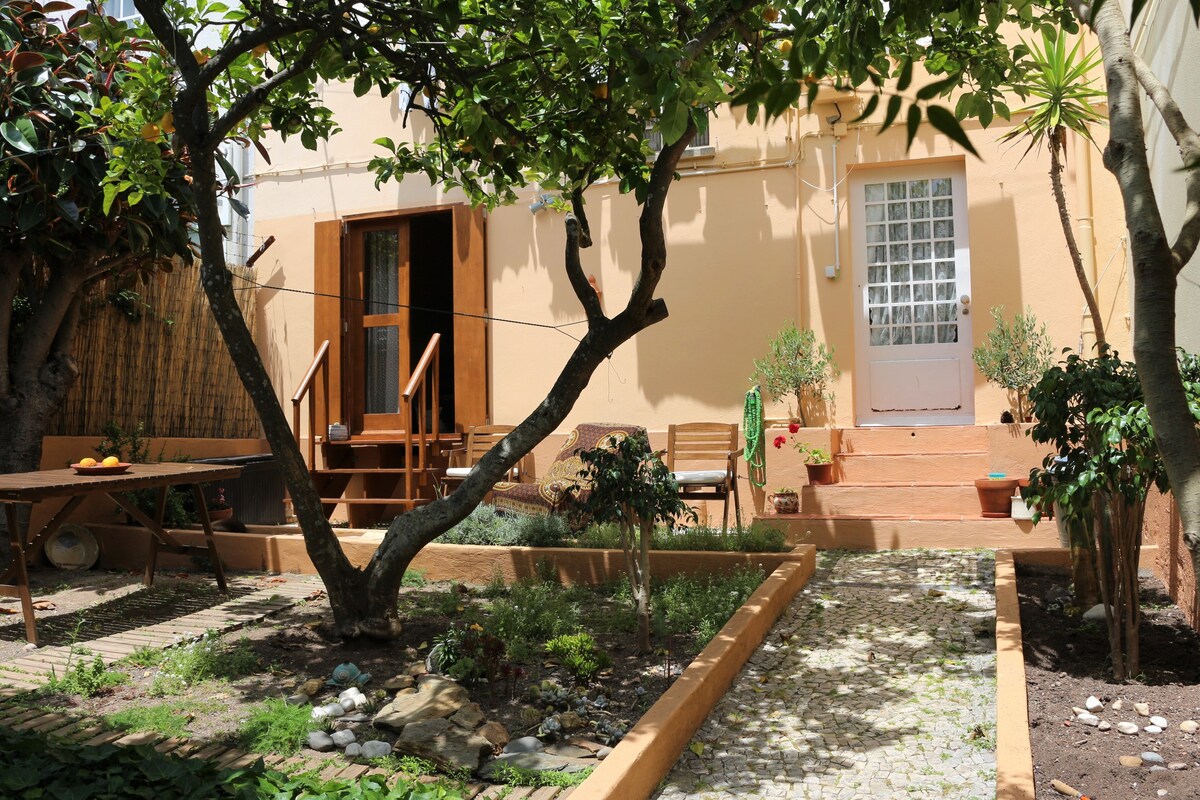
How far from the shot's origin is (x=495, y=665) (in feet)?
13.7

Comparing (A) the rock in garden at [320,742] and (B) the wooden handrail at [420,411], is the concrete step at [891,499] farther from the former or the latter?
(A) the rock in garden at [320,742]

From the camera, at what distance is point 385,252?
402 inches

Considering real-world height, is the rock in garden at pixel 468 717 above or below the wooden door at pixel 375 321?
below

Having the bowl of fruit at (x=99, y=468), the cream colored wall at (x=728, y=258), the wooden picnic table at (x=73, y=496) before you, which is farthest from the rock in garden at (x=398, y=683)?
the cream colored wall at (x=728, y=258)

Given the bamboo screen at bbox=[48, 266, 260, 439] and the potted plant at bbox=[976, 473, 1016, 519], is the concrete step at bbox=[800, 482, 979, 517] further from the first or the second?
the bamboo screen at bbox=[48, 266, 260, 439]

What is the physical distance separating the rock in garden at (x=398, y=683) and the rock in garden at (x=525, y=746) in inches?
31.6

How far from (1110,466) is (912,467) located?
3.94 metres

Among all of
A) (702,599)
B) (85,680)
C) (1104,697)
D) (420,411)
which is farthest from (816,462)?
(85,680)

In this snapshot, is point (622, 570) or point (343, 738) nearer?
point (343, 738)

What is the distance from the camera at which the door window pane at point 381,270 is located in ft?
33.2

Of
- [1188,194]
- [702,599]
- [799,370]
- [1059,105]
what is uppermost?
[1059,105]

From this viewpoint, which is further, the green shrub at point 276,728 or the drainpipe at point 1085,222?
the drainpipe at point 1085,222

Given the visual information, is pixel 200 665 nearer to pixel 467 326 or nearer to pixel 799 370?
pixel 799 370

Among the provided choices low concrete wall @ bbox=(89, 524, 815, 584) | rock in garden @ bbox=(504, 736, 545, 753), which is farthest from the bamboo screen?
rock in garden @ bbox=(504, 736, 545, 753)
